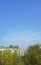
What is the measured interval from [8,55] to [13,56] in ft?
3.27

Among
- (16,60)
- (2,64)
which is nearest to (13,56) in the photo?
(16,60)

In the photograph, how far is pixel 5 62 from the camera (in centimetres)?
2939

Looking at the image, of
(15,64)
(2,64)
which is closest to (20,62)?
(15,64)

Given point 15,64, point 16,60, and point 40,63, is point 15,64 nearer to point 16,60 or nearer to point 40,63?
point 16,60

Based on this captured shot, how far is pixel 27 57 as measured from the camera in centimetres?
3158

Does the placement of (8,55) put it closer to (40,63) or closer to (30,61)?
(30,61)

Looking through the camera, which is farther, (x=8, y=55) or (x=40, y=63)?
(x=8, y=55)

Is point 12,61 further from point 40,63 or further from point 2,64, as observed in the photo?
point 40,63

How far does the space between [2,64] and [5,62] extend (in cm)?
54

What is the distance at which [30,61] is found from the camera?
29.9 meters

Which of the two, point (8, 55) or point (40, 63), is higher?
point (8, 55)

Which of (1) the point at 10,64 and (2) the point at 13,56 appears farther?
(2) the point at 13,56

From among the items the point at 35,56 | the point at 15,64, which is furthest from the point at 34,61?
the point at 15,64

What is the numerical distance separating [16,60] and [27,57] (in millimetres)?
1862
